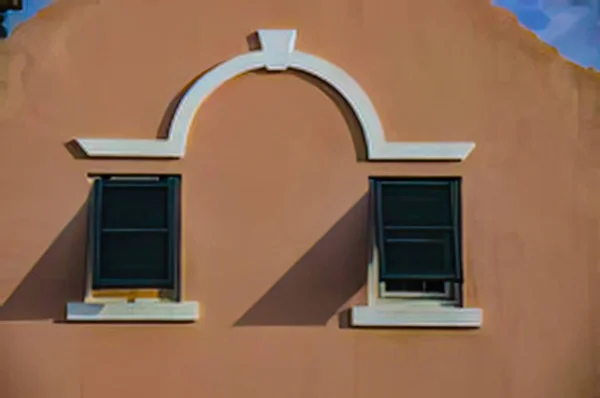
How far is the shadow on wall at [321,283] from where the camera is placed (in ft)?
20.9

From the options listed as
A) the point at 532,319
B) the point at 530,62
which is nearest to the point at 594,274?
the point at 532,319

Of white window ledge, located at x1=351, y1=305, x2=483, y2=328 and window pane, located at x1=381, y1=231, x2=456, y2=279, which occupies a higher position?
window pane, located at x1=381, y1=231, x2=456, y2=279

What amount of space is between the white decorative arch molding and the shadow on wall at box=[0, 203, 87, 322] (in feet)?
2.35

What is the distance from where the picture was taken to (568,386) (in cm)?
639

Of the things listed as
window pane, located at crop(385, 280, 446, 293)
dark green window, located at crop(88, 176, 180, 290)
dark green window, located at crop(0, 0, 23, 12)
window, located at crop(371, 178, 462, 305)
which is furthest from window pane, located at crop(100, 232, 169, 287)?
dark green window, located at crop(0, 0, 23, 12)

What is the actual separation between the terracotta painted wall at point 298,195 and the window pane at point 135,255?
24cm

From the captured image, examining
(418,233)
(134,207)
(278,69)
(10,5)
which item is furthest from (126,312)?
(10,5)

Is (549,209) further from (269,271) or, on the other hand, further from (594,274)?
(269,271)

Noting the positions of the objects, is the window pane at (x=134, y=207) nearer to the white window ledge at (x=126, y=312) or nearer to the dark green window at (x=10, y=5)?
the white window ledge at (x=126, y=312)

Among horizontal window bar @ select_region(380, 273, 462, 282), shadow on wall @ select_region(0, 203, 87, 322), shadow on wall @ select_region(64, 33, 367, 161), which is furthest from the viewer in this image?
shadow on wall @ select_region(64, 33, 367, 161)

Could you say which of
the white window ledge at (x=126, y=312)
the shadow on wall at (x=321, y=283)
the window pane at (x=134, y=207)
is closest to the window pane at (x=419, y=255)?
the shadow on wall at (x=321, y=283)

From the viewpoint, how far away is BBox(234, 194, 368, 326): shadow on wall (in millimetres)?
6383

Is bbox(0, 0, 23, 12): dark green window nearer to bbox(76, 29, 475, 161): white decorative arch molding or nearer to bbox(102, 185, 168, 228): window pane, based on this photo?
bbox(76, 29, 475, 161): white decorative arch molding

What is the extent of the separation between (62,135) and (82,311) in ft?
5.01
